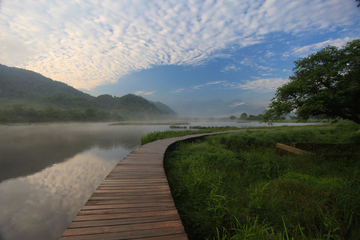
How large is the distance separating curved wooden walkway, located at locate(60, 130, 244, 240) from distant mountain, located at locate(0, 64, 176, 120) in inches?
2779

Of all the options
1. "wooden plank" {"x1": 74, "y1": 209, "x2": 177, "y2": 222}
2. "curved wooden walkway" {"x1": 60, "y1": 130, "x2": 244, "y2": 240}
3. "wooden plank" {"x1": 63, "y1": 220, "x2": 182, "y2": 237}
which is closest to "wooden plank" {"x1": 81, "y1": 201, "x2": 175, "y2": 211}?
"curved wooden walkway" {"x1": 60, "y1": 130, "x2": 244, "y2": 240}

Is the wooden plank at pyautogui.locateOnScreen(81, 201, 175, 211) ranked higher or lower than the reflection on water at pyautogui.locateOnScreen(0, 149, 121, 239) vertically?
higher

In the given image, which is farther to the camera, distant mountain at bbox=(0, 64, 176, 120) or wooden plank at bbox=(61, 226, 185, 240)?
distant mountain at bbox=(0, 64, 176, 120)

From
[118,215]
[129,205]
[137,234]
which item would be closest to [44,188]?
[129,205]

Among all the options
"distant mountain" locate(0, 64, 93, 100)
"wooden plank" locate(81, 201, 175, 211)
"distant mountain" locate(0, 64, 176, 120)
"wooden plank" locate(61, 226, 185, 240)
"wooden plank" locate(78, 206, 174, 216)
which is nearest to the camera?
"wooden plank" locate(61, 226, 185, 240)

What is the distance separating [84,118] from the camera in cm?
5603

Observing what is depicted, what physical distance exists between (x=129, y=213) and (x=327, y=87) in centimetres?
1017

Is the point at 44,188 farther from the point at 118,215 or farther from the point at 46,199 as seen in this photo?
the point at 118,215

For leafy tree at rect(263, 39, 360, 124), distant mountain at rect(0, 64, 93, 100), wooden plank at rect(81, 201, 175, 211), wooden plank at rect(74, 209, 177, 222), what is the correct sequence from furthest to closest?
distant mountain at rect(0, 64, 93, 100), leafy tree at rect(263, 39, 360, 124), wooden plank at rect(81, 201, 175, 211), wooden plank at rect(74, 209, 177, 222)

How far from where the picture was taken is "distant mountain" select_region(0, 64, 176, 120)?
59.3 meters

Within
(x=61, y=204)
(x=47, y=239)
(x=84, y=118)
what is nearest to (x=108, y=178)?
(x=47, y=239)

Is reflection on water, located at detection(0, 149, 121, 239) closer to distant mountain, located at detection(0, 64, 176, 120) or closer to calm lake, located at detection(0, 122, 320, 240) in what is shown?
calm lake, located at detection(0, 122, 320, 240)

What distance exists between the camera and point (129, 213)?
2422 millimetres

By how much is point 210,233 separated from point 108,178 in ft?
9.36
